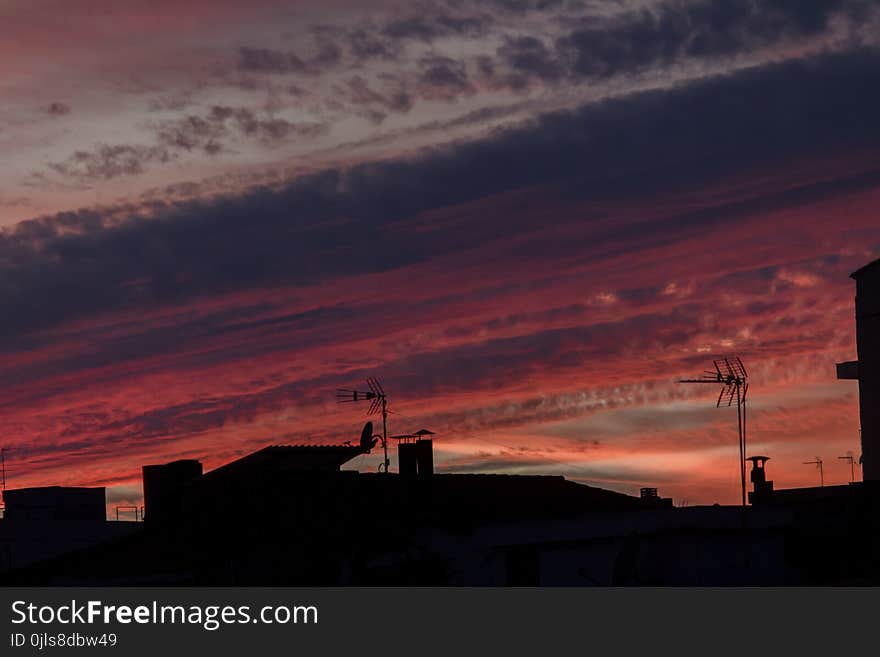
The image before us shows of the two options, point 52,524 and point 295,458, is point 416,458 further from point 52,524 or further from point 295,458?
point 52,524

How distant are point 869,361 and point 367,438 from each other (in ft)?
65.7

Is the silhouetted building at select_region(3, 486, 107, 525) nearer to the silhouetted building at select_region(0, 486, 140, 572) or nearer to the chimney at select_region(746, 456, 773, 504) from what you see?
the silhouetted building at select_region(0, 486, 140, 572)

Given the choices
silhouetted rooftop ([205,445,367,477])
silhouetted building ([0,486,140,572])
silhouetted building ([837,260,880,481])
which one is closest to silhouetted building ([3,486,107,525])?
silhouetted building ([0,486,140,572])

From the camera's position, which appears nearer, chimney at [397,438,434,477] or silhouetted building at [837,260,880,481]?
chimney at [397,438,434,477]

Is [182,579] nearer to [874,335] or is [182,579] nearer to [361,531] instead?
[361,531]

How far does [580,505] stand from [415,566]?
33.0 ft

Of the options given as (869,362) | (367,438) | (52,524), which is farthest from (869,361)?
(52,524)

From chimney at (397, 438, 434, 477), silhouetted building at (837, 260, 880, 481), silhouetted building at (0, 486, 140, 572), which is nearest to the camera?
chimney at (397, 438, 434, 477)

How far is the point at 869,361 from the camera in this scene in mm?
61875

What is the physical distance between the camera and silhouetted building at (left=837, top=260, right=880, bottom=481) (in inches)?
2399

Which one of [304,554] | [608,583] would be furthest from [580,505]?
[304,554]

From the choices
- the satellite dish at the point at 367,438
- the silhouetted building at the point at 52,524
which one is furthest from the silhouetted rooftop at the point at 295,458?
the silhouetted building at the point at 52,524

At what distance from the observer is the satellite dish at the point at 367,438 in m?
55.1

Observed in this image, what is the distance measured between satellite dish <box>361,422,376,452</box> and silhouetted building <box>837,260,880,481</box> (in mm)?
19211
